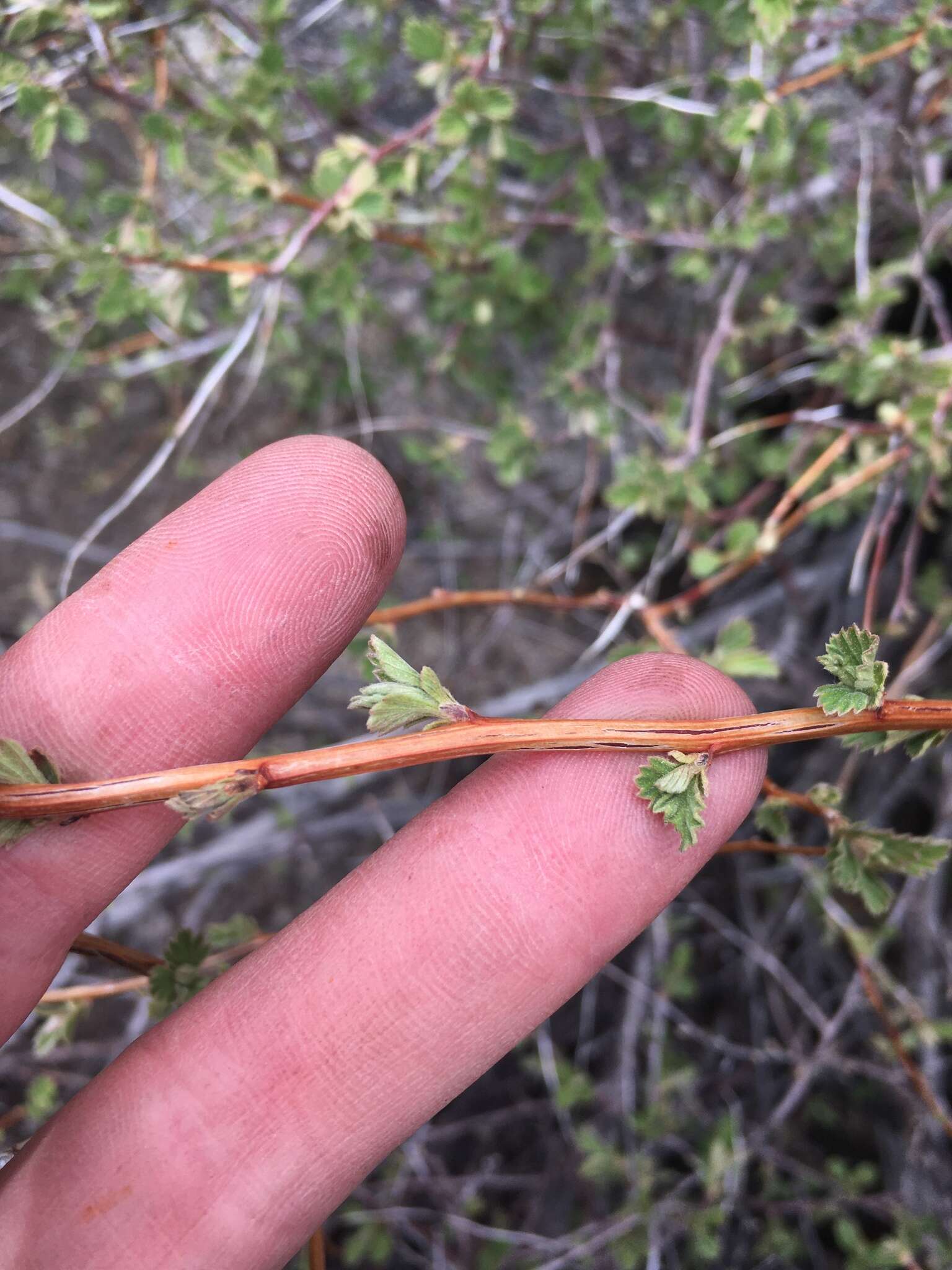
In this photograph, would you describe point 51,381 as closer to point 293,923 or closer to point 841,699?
point 293,923

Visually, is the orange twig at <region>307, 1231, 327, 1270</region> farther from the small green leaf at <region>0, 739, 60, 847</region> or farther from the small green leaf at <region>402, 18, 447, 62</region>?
the small green leaf at <region>402, 18, 447, 62</region>

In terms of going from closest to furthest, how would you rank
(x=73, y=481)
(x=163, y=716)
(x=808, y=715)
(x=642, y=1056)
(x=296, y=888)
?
(x=808, y=715)
(x=163, y=716)
(x=642, y=1056)
(x=296, y=888)
(x=73, y=481)

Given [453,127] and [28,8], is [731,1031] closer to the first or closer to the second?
[453,127]

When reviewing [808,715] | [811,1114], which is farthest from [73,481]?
Result: [811,1114]

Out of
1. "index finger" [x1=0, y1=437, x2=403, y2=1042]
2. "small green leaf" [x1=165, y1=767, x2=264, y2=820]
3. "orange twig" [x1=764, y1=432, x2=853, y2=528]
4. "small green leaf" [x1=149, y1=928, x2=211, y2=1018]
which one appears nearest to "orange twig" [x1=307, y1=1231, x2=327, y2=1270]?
"small green leaf" [x1=149, y1=928, x2=211, y2=1018]

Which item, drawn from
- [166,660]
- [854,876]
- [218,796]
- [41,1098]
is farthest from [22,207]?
[854,876]

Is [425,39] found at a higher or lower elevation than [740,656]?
higher

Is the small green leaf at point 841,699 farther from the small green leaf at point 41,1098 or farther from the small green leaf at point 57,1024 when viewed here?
the small green leaf at point 41,1098
